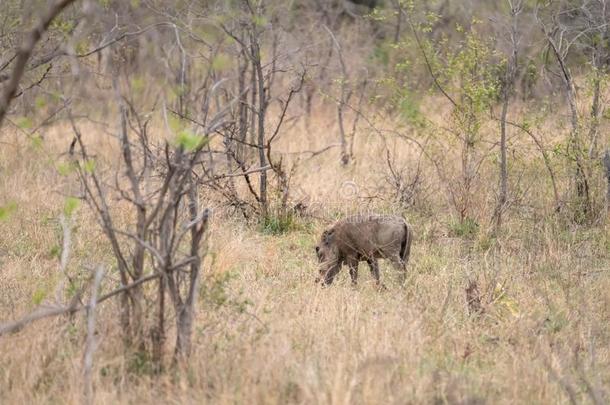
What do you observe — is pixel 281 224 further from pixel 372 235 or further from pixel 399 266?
pixel 399 266

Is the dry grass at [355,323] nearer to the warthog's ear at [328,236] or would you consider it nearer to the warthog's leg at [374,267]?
the warthog's leg at [374,267]

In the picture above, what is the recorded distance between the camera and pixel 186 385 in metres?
4.96

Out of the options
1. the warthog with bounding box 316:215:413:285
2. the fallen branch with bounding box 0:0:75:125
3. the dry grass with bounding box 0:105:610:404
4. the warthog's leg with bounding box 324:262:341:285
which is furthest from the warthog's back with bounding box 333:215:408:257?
the fallen branch with bounding box 0:0:75:125

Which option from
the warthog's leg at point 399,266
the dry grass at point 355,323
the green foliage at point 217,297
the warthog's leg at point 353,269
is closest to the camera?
the dry grass at point 355,323

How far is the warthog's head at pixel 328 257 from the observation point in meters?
7.89

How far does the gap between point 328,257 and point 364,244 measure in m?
0.34

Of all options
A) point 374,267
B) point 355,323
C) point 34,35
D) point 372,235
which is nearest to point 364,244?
point 372,235

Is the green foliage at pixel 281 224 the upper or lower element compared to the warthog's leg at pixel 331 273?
upper

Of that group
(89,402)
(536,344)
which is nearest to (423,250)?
(536,344)

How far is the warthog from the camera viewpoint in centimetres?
787

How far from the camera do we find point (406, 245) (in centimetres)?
791

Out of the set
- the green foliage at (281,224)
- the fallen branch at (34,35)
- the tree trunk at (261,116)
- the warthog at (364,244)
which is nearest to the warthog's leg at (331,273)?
→ the warthog at (364,244)

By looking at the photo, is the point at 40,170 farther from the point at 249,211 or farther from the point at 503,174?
the point at 503,174

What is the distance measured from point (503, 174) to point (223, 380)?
5.43 meters
